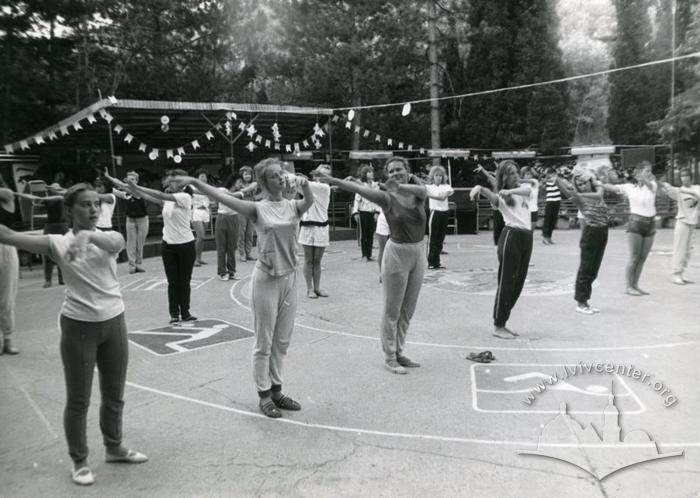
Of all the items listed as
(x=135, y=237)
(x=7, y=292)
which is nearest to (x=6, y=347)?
(x=7, y=292)

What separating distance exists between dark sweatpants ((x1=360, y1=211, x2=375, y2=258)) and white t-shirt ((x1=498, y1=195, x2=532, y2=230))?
6039 millimetres

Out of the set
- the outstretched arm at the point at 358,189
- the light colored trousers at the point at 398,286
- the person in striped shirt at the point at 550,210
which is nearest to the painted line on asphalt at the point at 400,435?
the light colored trousers at the point at 398,286

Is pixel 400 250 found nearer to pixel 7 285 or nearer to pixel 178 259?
pixel 178 259

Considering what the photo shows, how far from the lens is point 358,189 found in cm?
482

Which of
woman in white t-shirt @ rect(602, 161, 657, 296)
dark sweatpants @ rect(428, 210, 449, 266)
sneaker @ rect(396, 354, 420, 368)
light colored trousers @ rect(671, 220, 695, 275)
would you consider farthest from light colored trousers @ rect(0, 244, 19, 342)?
light colored trousers @ rect(671, 220, 695, 275)

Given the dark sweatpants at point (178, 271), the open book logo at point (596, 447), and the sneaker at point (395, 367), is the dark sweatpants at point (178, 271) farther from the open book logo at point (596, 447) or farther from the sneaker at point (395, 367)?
the open book logo at point (596, 447)

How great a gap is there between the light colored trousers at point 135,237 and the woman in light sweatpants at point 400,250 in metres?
8.03

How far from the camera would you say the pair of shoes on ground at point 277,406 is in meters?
4.30

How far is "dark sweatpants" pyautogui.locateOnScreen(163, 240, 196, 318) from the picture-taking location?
24.0 ft

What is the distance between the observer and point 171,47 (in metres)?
20.4

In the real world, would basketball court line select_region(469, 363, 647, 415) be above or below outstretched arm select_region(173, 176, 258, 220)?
below

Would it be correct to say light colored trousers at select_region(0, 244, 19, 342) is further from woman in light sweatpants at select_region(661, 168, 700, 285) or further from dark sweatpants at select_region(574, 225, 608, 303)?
woman in light sweatpants at select_region(661, 168, 700, 285)

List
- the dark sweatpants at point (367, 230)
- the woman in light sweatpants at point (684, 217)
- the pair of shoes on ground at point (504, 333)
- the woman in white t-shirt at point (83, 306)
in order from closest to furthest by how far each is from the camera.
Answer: the woman in white t-shirt at point (83, 306) → the pair of shoes on ground at point (504, 333) → the woman in light sweatpants at point (684, 217) → the dark sweatpants at point (367, 230)

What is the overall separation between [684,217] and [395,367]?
6.32m
